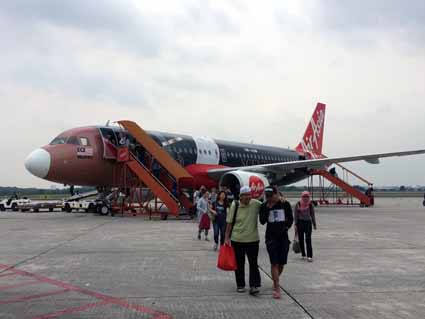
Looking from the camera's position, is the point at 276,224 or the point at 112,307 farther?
the point at 276,224

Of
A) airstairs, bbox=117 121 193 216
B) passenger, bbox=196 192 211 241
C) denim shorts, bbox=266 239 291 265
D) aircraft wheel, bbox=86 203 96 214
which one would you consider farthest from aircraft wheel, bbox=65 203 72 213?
denim shorts, bbox=266 239 291 265

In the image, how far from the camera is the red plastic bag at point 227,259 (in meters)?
5.78

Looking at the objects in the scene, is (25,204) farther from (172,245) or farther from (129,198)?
(172,245)

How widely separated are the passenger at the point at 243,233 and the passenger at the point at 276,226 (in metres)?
0.15

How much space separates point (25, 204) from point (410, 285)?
24965 mm

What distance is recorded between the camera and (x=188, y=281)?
20.9 feet

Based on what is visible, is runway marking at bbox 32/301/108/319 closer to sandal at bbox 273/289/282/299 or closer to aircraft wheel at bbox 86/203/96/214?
sandal at bbox 273/289/282/299

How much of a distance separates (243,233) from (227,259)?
403 mm

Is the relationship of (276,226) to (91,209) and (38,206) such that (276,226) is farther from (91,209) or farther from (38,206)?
(38,206)

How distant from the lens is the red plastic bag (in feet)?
19.0

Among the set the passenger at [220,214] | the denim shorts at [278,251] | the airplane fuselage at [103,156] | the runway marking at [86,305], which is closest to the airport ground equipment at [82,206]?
the airplane fuselage at [103,156]

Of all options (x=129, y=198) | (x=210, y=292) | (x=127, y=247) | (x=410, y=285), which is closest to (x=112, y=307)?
(x=210, y=292)

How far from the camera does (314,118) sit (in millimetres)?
35531

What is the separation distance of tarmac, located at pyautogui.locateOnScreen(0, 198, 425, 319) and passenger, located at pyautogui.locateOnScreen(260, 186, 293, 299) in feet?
1.38
